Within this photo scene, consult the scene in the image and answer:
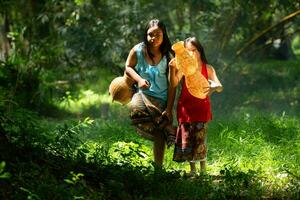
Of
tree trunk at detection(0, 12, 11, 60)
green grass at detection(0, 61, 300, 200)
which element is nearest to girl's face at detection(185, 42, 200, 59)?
green grass at detection(0, 61, 300, 200)

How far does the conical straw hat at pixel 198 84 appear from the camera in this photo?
6.57 metres

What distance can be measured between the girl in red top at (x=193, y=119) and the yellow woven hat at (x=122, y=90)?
21.7 inches

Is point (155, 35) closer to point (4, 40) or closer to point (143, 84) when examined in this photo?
point (143, 84)

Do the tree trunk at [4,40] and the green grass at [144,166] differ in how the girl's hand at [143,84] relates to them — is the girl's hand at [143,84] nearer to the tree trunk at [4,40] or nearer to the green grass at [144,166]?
the green grass at [144,166]

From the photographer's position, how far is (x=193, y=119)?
22.0 ft

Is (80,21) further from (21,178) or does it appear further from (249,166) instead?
(21,178)

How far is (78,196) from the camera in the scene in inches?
198

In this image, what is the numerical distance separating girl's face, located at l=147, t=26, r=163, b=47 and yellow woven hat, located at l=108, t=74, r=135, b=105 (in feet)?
1.51

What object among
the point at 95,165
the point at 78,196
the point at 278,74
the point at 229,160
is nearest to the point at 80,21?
the point at 278,74

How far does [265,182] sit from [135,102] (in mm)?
1570

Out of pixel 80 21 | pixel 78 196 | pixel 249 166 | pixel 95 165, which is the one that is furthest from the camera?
pixel 80 21

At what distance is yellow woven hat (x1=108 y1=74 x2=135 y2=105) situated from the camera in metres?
6.71

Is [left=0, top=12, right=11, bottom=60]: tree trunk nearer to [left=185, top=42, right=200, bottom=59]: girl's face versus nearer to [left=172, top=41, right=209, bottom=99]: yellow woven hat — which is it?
[left=185, top=42, right=200, bottom=59]: girl's face

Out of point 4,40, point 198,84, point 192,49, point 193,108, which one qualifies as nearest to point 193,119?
point 193,108
